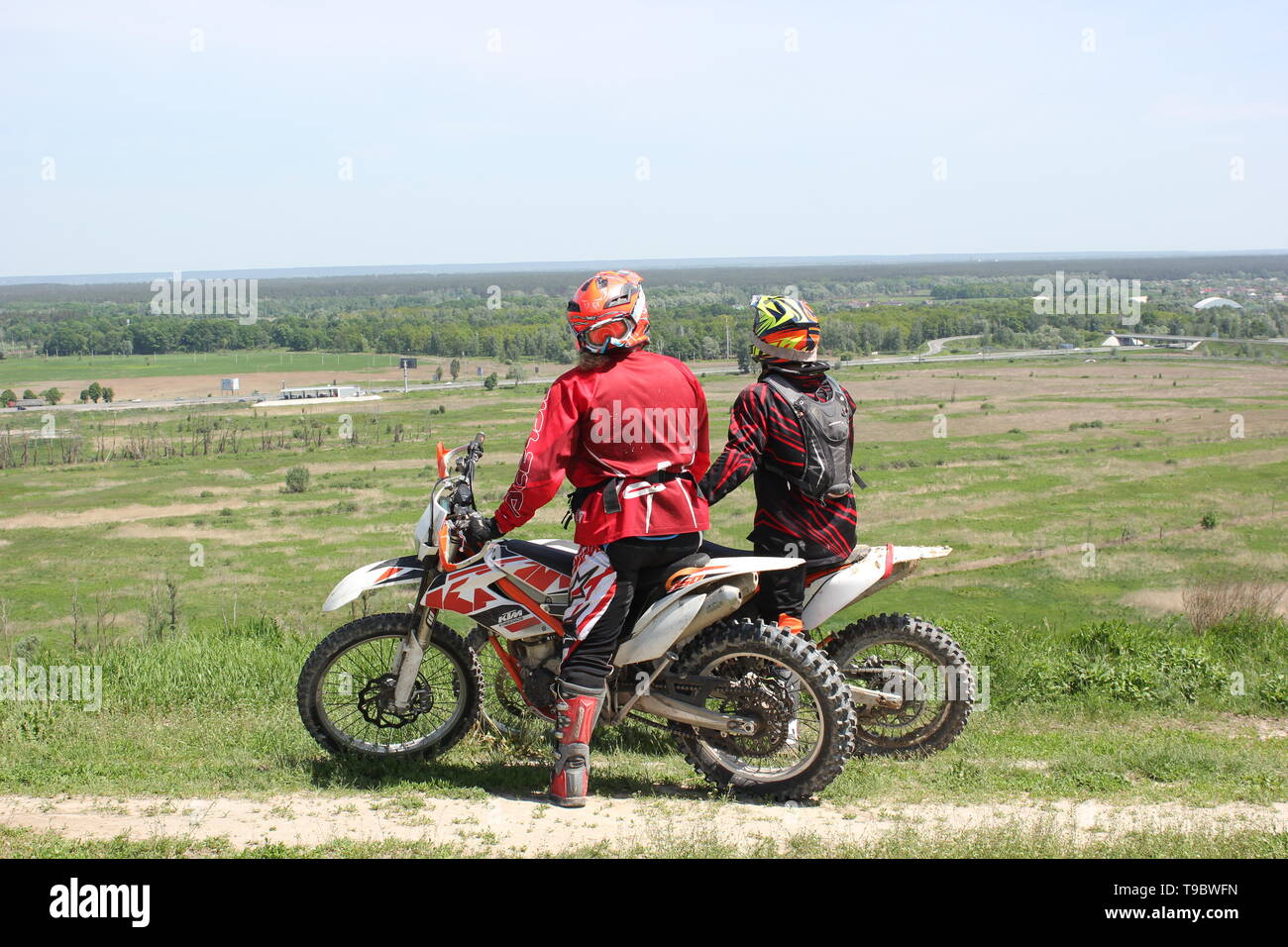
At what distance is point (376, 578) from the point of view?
231 inches

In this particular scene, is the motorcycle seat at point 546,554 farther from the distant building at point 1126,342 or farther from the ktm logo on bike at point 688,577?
the distant building at point 1126,342

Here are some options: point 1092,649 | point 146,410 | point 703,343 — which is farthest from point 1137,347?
point 1092,649

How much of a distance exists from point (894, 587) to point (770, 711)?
106 feet

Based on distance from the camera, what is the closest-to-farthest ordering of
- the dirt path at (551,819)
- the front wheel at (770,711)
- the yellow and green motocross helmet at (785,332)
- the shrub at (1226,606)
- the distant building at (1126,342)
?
the dirt path at (551,819) < the front wheel at (770,711) < the yellow and green motocross helmet at (785,332) < the shrub at (1226,606) < the distant building at (1126,342)

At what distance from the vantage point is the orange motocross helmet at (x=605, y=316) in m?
5.32

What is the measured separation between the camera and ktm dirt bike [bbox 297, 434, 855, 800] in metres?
5.54

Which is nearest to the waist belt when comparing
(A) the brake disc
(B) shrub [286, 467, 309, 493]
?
Result: (A) the brake disc

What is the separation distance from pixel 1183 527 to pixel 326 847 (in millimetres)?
54140

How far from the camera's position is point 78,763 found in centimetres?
600

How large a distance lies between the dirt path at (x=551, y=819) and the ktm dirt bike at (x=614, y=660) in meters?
0.35

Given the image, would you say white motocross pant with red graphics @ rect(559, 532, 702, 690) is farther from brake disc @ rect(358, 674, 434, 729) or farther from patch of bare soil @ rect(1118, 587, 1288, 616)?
patch of bare soil @ rect(1118, 587, 1288, 616)

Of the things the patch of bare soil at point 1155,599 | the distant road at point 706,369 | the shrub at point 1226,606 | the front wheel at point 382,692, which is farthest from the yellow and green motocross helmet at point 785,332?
the distant road at point 706,369

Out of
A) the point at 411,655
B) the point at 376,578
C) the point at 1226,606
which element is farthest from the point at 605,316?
the point at 1226,606

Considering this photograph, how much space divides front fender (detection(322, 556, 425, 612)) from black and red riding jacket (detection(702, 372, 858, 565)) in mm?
1492
